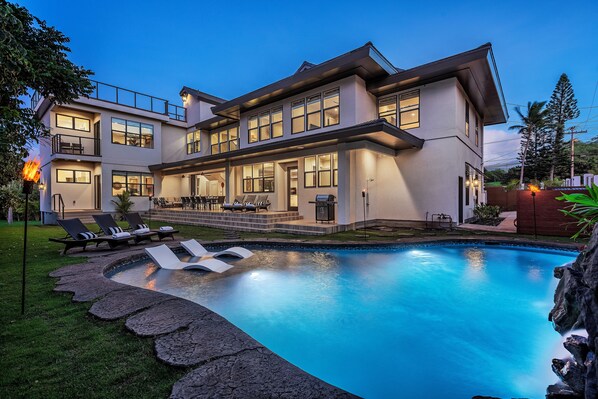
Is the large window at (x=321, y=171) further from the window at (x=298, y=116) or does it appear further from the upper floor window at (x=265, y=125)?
the upper floor window at (x=265, y=125)

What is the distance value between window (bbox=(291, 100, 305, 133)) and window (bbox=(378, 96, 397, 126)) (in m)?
3.71

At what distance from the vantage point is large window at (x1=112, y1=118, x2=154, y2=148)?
60.2 feet

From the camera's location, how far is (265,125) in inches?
624

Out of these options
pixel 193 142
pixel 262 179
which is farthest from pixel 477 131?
pixel 193 142

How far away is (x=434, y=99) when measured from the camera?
1198 cm

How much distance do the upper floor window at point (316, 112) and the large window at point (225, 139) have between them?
5.16 meters

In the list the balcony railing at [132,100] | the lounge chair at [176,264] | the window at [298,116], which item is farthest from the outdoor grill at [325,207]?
the balcony railing at [132,100]

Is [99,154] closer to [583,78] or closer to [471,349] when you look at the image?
[471,349]

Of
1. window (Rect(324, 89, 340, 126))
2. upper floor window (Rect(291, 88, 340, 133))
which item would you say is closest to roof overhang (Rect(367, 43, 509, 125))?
window (Rect(324, 89, 340, 126))

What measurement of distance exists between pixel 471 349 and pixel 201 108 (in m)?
21.7

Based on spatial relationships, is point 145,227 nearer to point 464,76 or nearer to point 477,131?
point 464,76

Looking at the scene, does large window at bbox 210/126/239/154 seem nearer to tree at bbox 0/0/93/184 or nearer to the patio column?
the patio column

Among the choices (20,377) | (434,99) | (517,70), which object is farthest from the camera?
(517,70)

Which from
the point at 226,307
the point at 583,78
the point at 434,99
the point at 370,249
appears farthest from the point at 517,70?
the point at 226,307
